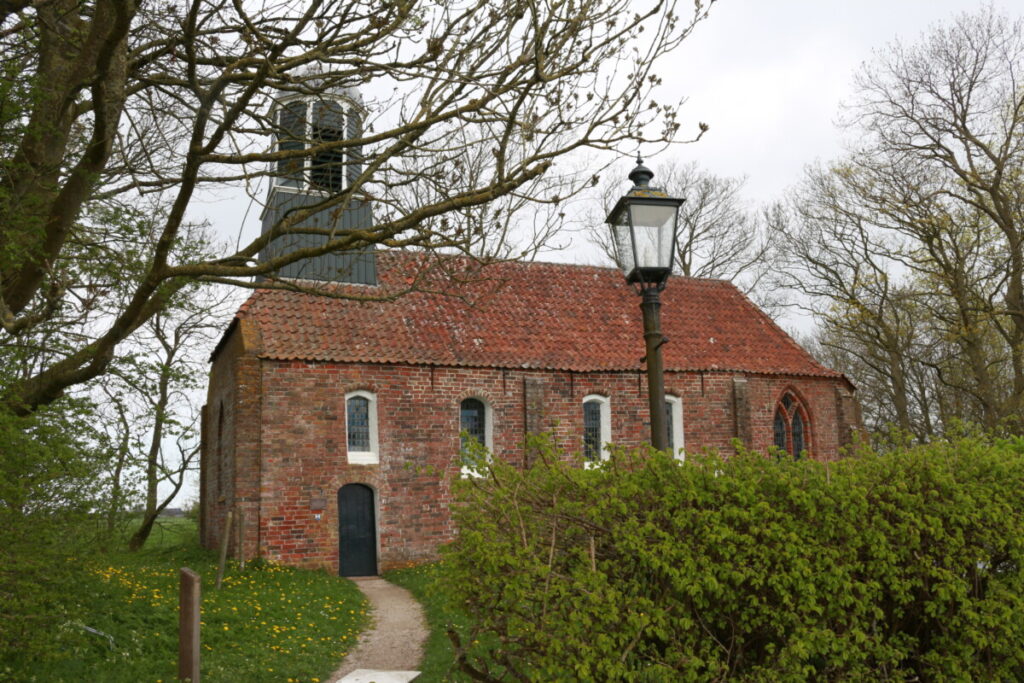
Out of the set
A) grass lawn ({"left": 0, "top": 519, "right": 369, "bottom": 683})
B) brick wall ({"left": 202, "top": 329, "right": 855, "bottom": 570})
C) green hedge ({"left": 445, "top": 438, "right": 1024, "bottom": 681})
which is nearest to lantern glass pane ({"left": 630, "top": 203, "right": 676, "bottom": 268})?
green hedge ({"left": 445, "top": 438, "right": 1024, "bottom": 681})

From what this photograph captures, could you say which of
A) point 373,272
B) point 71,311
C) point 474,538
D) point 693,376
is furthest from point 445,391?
point 474,538

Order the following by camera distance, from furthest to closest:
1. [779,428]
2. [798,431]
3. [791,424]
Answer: [798,431], [791,424], [779,428]

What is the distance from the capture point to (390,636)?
455 inches

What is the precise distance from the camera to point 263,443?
56.0ft

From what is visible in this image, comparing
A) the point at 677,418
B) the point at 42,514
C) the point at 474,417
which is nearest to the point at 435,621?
the point at 42,514

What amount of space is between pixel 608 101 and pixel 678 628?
190 inches

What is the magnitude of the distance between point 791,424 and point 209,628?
738 inches

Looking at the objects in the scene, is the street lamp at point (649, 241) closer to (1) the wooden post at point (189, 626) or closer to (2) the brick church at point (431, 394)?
(1) the wooden post at point (189, 626)

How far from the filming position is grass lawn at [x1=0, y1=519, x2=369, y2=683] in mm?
8555

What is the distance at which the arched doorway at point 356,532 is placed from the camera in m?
17.7

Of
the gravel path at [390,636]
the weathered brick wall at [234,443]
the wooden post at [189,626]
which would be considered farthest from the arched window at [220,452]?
the wooden post at [189,626]

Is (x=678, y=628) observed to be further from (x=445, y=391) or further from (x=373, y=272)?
(x=373, y=272)

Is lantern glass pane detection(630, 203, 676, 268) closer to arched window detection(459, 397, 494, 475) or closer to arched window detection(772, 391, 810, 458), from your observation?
arched window detection(459, 397, 494, 475)

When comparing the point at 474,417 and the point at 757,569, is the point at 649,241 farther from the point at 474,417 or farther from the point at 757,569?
the point at 474,417
